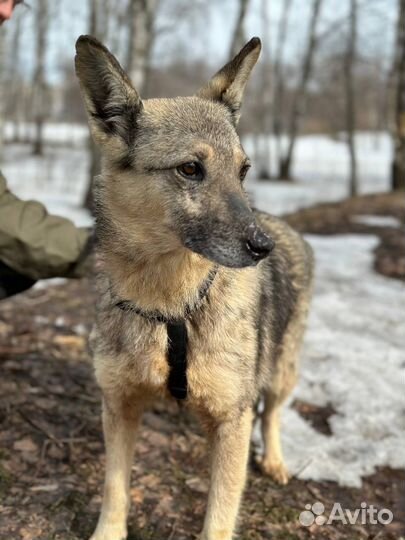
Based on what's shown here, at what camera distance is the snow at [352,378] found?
3.93m

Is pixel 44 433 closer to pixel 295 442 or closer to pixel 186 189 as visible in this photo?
pixel 295 442

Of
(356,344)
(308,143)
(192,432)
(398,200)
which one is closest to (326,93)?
(308,143)

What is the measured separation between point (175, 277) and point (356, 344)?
11.1 feet

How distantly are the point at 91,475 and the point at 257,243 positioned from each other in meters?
2.08

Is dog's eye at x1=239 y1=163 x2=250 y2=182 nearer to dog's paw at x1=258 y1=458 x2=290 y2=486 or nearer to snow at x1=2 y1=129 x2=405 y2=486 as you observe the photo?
dog's paw at x1=258 y1=458 x2=290 y2=486

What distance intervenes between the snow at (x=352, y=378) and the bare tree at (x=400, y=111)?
7366 mm

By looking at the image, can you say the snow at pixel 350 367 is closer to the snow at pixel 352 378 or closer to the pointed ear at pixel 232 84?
the snow at pixel 352 378

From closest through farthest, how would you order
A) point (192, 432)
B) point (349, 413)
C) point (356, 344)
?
1. point (192, 432)
2. point (349, 413)
3. point (356, 344)

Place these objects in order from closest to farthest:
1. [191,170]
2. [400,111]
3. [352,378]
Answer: [191,170], [352,378], [400,111]

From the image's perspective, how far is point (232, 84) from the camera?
3133 millimetres

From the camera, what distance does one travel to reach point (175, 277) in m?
2.85

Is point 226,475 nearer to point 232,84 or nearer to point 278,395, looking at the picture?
point 278,395

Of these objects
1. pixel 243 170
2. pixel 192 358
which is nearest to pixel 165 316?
pixel 192 358

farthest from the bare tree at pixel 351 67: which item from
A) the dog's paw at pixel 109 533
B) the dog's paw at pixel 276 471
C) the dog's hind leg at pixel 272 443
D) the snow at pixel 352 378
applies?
the dog's paw at pixel 109 533
